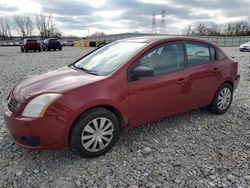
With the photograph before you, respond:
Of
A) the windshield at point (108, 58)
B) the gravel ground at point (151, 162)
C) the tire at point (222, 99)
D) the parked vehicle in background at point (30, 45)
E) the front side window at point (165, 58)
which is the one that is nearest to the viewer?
the gravel ground at point (151, 162)

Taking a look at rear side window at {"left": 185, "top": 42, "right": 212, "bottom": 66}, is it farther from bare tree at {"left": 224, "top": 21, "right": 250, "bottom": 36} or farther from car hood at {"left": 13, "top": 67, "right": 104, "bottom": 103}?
bare tree at {"left": 224, "top": 21, "right": 250, "bottom": 36}

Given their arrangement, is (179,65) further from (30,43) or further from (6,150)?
(30,43)

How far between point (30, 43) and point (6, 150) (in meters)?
22.3

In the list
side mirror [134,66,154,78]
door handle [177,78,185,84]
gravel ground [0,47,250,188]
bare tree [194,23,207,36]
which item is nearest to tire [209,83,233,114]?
gravel ground [0,47,250,188]

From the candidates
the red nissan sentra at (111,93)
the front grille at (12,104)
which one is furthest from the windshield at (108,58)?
the front grille at (12,104)

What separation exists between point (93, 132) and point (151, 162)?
2.68ft

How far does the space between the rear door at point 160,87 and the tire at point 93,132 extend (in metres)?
0.33

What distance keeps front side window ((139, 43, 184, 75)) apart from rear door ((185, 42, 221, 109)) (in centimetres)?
17

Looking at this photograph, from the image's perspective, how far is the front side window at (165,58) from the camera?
3.26m

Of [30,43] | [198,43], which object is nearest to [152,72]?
[198,43]

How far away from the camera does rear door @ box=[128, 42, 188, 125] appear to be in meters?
3.08

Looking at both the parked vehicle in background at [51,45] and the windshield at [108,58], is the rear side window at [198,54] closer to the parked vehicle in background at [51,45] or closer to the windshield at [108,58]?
the windshield at [108,58]

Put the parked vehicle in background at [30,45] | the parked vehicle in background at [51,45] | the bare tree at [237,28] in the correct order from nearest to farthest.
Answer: the parked vehicle in background at [30,45]
the parked vehicle in background at [51,45]
the bare tree at [237,28]

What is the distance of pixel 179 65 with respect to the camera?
352 centimetres
